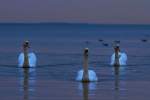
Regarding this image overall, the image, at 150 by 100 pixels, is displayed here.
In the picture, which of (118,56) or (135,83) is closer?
(135,83)

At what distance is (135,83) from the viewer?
Answer: 33625 mm

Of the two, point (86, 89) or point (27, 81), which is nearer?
point (86, 89)

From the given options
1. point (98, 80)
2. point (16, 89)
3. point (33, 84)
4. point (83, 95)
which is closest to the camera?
point (83, 95)

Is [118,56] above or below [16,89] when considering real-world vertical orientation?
above

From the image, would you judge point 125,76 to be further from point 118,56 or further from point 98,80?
point 118,56

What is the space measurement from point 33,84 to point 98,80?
13.4 feet

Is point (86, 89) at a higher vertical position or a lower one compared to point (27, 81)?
lower

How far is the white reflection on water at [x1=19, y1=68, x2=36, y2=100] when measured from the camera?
28.1 m

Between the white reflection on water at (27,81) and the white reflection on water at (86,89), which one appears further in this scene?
the white reflection on water at (27,81)

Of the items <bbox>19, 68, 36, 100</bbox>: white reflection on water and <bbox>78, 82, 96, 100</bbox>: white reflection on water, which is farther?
<bbox>19, 68, 36, 100</bbox>: white reflection on water

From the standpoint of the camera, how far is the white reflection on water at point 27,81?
92.2ft

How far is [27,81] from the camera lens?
33.8 m

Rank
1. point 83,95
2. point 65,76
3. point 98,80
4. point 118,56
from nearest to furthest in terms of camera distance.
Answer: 1. point 83,95
2. point 98,80
3. point 65,76
4. point 118,56

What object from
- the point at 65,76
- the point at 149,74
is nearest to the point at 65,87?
the point at 65,76
